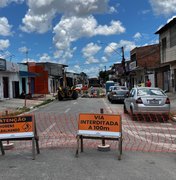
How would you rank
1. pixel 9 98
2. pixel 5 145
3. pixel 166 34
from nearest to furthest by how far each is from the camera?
pixel 5 145 < pixel 166 34 < pixel 9 98

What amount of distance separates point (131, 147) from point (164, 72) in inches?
1162

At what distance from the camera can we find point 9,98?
116ft

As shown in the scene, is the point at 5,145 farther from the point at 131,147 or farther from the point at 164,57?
the point at 164,57

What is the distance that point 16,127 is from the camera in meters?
7.75

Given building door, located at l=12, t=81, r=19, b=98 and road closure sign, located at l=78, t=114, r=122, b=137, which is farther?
building door, located at l=12, t=81, r=19, b=98

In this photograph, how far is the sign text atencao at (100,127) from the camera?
7664 mm

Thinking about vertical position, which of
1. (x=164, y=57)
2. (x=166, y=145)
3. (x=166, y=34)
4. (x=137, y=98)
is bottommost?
(x=166, y=145)

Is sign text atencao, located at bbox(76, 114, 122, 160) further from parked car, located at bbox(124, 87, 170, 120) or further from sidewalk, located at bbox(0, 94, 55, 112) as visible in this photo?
sidewalk, located at bbox(0, 94, 55, 112)

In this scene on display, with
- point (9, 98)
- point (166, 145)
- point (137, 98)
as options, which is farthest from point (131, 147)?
point (9, 98)

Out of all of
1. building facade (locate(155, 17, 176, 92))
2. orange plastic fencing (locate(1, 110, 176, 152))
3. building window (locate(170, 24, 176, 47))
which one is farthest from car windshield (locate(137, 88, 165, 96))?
building window (locate(170, 24, 176, 47))

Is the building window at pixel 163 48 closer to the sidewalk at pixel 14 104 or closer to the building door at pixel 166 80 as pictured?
the building door at pixel 166 80

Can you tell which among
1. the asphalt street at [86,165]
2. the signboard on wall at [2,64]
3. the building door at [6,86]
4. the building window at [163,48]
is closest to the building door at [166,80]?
the building window at [163,48]

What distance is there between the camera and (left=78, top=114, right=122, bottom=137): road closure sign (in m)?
7.67

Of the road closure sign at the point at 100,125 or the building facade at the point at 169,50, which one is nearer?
the road closure sign at the point at 100,125
